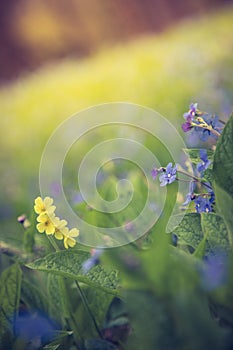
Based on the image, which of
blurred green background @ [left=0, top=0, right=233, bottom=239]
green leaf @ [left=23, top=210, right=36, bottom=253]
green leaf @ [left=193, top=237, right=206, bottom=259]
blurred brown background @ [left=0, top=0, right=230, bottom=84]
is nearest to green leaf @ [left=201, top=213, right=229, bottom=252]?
green leaf @ [left=193, top=237, right=206, bottom=259]

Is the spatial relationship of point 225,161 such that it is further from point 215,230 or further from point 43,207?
point 43,207

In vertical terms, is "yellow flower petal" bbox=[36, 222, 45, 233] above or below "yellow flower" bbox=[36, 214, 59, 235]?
below

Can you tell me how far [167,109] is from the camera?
2941 mm

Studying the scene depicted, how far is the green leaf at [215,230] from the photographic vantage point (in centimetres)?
88

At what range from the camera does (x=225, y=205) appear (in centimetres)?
85

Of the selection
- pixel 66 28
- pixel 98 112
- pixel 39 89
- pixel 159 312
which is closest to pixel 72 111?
pixel 98 112

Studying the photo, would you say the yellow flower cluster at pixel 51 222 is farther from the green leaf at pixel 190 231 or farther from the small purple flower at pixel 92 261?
the green leaf at pixel 190 231

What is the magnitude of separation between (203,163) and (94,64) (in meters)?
4.54

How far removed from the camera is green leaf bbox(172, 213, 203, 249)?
939 mm

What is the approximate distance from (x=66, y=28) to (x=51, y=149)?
3317 mm

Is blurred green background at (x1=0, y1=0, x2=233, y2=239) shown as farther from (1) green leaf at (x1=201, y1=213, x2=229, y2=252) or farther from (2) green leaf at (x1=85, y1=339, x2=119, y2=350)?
(1) green leaf at (x1=201, y1=213, x2=229, y2=252)

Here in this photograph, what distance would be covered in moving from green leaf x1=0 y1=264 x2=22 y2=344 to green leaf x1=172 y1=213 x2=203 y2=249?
315mm

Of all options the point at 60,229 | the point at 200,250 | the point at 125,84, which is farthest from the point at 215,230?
the point at 125,84

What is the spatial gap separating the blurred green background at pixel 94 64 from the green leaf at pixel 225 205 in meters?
0.99
